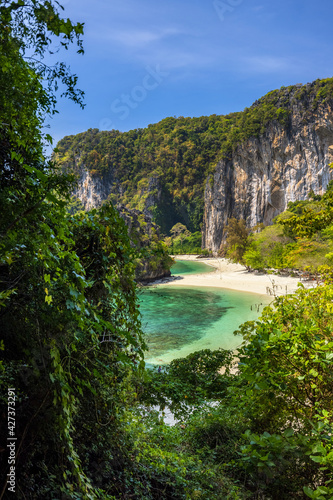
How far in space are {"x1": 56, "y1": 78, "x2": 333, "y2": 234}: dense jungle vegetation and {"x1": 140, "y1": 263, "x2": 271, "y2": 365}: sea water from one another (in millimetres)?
68231

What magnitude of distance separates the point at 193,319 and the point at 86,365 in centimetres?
1795

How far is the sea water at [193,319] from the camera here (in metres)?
13.7

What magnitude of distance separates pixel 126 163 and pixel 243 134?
5711 centimetres

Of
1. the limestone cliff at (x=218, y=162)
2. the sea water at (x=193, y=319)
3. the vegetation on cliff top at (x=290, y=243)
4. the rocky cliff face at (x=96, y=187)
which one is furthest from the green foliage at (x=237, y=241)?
the rocky cliff face at (x=96, y=187)

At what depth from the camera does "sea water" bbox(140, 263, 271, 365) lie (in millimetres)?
13672

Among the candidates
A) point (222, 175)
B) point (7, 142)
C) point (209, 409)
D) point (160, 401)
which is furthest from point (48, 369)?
point (222, 175)

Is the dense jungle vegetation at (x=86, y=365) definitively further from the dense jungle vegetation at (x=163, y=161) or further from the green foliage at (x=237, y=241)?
the dense jungle vegetation at (x=163, y=161)

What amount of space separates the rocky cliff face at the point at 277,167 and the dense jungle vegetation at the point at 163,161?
20.7 meters

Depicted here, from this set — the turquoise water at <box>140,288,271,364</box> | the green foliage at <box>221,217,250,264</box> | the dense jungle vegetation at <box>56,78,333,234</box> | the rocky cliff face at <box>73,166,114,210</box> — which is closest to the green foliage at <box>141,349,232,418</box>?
the turquoise water at <box>140,288,271,364</box>

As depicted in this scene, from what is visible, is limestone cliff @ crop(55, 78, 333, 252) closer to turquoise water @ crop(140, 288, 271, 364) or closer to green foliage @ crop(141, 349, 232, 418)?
green foliage @ crop(141, 349, 232, 418)

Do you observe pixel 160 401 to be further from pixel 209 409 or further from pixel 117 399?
pixel 117 399

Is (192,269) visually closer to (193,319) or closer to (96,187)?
(193,319)

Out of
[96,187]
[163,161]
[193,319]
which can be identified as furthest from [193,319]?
[96,187]

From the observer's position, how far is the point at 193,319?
64.2 feet
